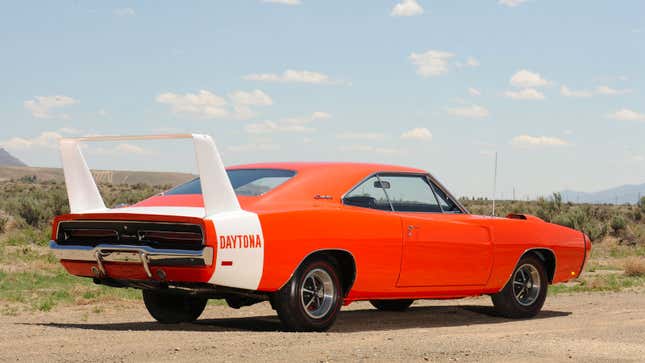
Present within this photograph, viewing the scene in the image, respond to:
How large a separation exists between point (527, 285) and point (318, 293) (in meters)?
3.58

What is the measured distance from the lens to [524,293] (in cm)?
1262

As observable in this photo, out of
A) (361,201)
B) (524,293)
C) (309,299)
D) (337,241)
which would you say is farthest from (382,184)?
(524,293)

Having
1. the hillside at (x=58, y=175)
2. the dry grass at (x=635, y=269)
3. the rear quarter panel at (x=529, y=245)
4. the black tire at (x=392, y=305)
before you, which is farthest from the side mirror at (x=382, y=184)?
the hillside at (x=58, y=175)

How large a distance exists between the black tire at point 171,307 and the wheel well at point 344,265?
174 centimetres

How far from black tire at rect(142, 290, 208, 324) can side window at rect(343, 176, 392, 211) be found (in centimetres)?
204

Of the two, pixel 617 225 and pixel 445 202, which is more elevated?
pixel 445 202

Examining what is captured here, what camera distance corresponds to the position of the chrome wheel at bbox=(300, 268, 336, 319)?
9.88m

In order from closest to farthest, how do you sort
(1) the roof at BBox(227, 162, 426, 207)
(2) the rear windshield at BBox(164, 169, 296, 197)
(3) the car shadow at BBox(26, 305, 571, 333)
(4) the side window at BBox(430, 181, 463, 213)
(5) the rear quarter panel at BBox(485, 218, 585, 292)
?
(1) the roof at BBox(227, 162, 426, 207), (2) the rear windshield at BBox(164, 169, 296, 197), (3) the car shadow at BBox(26, 305, 571, 333), (4) the side window at BBox(430, 181, 463, 213), (5) the rear quarter panel at BBox(485, 218, 585, 292)

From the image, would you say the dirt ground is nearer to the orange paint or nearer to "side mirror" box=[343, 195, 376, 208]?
the orange paint

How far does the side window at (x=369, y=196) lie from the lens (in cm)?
1035

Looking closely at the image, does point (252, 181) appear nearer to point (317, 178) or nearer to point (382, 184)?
point (317, 178)

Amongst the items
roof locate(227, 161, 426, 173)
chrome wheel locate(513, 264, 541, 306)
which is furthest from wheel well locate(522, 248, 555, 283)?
roof locate(227, 161, 426, 173)

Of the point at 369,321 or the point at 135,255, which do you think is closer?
the point at 135,255

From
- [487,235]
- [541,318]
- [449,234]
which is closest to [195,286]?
[449,234]
